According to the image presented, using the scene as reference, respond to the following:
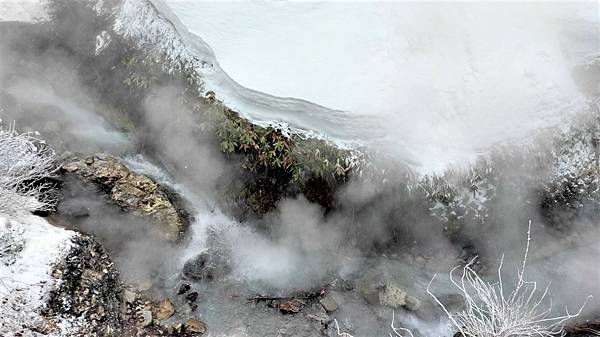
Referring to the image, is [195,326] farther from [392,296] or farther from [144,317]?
[392,296]

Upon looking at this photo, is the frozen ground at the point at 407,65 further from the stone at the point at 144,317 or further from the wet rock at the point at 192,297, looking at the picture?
the stone at the point at 144,317

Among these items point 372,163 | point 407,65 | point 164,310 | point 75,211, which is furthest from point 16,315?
point 407,65

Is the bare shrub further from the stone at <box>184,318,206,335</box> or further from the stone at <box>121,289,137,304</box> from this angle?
the stone at <box>184,318,206,335</box>

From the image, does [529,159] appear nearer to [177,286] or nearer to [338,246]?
[338,246]

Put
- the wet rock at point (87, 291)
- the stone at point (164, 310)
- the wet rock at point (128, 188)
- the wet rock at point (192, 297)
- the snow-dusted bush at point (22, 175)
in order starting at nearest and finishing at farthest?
the wet rock at point (87, 291), the snow-dusted bush at point (22, 175), the stone at point (164, 310), the wet rock at point (192, 297), the wet rock at point (128, 188)

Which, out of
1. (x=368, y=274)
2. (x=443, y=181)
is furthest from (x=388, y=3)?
(x=368, y=274)

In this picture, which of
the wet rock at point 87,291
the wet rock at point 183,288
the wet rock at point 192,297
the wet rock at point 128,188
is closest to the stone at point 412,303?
the wet rock at point 192,297
